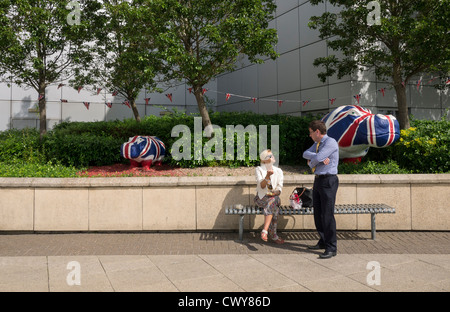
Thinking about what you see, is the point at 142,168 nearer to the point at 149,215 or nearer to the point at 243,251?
the point at 149,215

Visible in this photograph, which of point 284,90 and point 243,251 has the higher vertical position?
point 284,90

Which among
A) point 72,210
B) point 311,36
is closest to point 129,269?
point 72,210

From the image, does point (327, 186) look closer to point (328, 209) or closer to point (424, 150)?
point (328, 209)

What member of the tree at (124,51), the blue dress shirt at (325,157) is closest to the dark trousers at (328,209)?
the blue dress shirt at (325,157)

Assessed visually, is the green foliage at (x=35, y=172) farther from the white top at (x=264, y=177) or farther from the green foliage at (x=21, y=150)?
the white top at (x=264, y=177)

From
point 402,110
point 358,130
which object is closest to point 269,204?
point 358,130

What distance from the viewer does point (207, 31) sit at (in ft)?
33.2

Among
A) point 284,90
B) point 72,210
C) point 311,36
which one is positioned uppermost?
point 311,36

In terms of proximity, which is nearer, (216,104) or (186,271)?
(186,271)

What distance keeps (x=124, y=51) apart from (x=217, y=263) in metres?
9.69

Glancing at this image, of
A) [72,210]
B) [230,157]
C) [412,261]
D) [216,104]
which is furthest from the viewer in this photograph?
[216,104]

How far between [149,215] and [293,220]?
2.74 metres

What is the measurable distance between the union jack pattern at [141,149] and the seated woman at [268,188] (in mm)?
4480

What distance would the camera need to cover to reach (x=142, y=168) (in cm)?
1077
